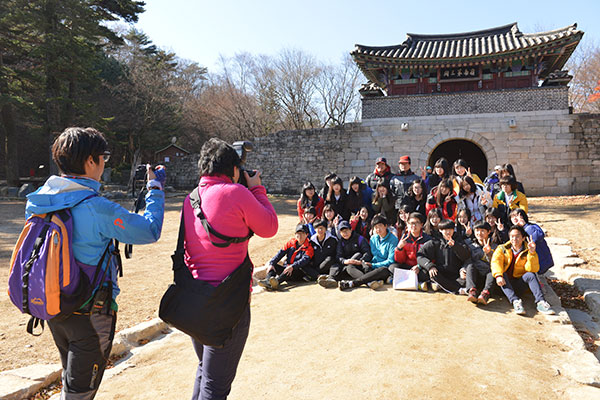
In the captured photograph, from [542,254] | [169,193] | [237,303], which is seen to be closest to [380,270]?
[542,254]

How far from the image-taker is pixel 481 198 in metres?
5.70

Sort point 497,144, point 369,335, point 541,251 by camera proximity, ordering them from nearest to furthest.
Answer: point 369,335 < point 541,251 < point 497,144

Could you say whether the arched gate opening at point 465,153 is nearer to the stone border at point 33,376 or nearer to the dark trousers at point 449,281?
the dark trousers at point 449,281

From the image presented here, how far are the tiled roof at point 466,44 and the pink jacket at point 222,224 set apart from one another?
13.7m

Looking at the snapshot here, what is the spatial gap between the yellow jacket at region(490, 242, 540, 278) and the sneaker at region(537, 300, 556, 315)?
417 mm

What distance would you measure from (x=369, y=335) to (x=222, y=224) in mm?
2222

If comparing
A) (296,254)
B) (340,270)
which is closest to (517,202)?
(340,270)

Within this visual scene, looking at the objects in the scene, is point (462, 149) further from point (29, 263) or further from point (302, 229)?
point (29, 263)

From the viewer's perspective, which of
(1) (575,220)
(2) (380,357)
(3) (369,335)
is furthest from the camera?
(1) (575,220)

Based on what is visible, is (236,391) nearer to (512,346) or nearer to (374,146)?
(512,346)

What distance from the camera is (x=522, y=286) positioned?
14.0 feet

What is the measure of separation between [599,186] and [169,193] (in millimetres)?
17357

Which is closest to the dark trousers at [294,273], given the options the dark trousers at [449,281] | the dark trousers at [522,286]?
the dark trousers at [449,281]

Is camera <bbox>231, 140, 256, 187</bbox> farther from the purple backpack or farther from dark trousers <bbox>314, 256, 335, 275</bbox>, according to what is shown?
dark trousers <bbox>314, 256, 335, 275</bbox>
